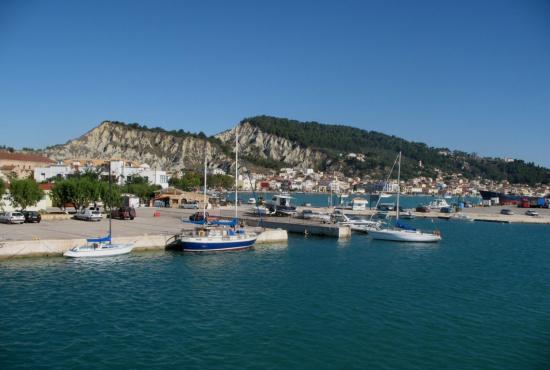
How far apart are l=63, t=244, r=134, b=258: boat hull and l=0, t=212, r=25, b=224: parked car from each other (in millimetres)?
13173

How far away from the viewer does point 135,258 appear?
33.5 metres

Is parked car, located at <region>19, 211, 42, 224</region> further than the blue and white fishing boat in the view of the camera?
Yes

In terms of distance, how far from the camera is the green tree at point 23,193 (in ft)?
162

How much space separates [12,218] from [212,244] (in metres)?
18.7

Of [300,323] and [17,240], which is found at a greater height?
[17,240]

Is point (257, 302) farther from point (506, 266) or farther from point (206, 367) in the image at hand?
point (506, 266)

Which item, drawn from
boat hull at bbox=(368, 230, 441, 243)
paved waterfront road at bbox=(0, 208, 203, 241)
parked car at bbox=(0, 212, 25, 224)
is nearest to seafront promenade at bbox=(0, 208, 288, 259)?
paved waterfront road at bbox=(0, 208, 203, 241)

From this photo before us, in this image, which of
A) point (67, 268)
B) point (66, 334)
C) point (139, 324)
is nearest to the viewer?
point (66, 334)

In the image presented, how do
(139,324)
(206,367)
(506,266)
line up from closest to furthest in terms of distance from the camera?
(206,367) → (139,324) → (506,266)

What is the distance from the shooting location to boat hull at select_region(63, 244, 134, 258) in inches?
1256

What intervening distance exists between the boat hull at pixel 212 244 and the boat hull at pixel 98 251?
16.0 feet

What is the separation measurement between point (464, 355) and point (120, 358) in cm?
1275

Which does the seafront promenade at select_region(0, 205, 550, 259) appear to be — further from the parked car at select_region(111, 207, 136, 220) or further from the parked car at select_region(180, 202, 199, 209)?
the parked car at select_region(180, 202, 199, 209)

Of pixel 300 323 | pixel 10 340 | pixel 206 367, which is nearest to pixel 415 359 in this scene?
pixel 300 323
